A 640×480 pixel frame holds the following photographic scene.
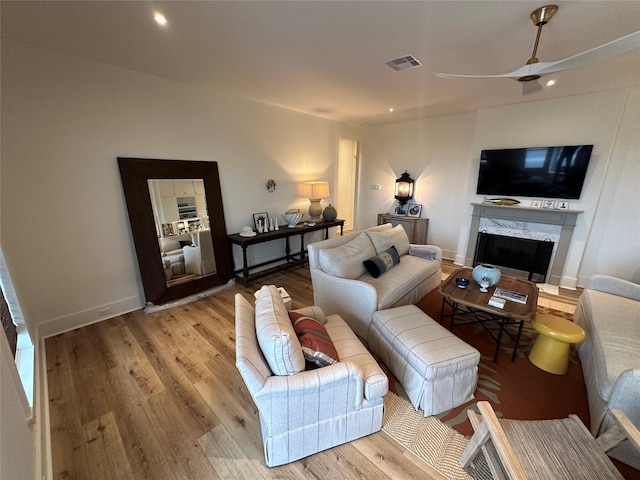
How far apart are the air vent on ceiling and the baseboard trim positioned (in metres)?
3.72

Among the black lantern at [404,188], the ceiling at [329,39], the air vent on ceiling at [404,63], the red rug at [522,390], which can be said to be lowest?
the red rug at [522,390]

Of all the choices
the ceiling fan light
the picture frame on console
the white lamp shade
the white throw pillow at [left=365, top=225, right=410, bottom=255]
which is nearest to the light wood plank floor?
the white throw pillow at [left=365, top=225, right=410, bottom=255]

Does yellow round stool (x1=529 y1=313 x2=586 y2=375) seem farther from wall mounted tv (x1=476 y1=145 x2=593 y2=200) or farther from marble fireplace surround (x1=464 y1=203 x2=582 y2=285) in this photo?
wall mounted tv (x1=476 y1=145 x2=593 y2=200)

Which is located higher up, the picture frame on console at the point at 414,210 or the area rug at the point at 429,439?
the picture frame on console at the point at 414,210

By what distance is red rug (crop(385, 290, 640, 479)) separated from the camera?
1.69 meters

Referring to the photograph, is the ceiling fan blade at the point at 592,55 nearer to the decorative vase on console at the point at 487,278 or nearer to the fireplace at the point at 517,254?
the decorative vase on console at the point at 487,278

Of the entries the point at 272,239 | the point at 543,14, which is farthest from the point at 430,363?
the point at 272,239

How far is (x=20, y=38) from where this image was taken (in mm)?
1977

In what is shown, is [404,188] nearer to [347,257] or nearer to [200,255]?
[347,257]

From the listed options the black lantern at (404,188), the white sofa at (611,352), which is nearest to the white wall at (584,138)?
the white sofa at (611,352)

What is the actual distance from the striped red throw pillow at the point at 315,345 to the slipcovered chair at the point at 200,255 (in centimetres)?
226

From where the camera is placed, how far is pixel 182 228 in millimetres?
3137

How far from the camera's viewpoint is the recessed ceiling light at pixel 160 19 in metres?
1.70

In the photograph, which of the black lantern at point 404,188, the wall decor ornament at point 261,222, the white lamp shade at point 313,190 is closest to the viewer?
the wall decor ornament at point 261,222
